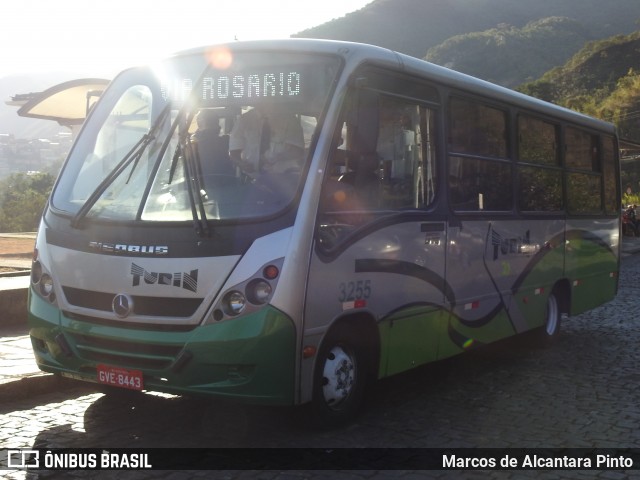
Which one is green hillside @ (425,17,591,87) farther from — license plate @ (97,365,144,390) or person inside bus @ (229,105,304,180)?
license plate @ (97,365,144,390)

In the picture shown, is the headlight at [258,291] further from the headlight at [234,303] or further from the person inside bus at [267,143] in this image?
the person inside bus at [267,143]

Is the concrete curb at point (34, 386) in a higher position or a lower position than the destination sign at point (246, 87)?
lower

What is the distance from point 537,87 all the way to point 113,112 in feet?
275

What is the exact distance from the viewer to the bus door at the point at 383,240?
599cm

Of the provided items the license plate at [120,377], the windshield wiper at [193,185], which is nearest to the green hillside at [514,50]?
the windshield wiper at [193,185]

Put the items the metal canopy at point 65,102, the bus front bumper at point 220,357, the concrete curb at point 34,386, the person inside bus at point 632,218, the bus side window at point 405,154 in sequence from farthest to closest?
the person inside bus at point 632,218 → the metal canopy at point 65,102 → the concrete curb at point 34,386 → the bus side window at point 405,154 → the bus front bumper at point 220,357

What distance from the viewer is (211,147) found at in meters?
6.11

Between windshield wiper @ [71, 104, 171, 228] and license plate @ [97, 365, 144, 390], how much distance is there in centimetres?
108

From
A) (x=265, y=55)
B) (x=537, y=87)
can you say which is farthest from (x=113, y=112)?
(x=537, y=87)

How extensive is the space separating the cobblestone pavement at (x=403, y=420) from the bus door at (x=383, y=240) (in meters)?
0.52

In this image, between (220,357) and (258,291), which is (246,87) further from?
(220,357)

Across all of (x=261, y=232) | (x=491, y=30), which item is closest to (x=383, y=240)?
(x=261, y=232)

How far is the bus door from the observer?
19.7 ft

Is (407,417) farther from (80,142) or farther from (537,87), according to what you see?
(537,87)
